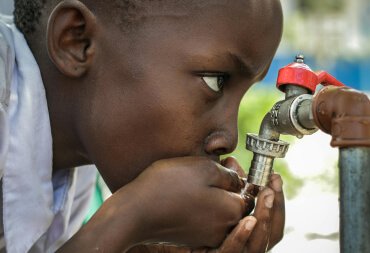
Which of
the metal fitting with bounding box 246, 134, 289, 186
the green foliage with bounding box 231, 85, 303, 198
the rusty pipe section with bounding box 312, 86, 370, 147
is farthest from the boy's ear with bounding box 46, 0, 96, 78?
the green foliage with bounding box 231, 85, 303, 198

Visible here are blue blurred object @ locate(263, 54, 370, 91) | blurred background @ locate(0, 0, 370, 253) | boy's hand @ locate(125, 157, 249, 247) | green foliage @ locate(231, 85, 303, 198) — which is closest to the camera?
boy's hand @ locate(125, 157, 249, 247)

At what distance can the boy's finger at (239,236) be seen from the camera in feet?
4.08

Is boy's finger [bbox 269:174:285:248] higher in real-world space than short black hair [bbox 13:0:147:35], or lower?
lower

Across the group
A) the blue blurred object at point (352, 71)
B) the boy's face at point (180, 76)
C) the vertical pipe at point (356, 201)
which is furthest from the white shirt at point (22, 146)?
the blue blurred object at point (352, 71)

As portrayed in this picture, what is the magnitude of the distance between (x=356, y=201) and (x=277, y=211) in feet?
1.22

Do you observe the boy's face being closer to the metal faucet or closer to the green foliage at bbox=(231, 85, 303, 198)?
the metal faucet

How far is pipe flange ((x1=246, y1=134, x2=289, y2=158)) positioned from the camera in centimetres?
120

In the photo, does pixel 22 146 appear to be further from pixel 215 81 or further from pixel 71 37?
pixel 215 81

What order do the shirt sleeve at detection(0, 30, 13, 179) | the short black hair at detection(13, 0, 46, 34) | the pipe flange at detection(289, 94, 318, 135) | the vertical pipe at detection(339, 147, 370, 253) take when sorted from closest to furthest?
1. the vertical pipe at detection(339, 147, 370, 253)
2. the pipe flange at detection(289, 94, 318, 135)
3. the shirt sleeve at detection(0, 30, 13, 179)
4. the short black hair at detection(13, 0, 46, 34)

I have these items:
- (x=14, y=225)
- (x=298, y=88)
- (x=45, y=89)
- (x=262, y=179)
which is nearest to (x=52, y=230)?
(x=14, y=225)

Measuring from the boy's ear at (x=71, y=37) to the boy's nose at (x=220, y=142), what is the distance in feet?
0.94

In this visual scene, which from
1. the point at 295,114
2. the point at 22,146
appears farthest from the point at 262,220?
the point at 22,146

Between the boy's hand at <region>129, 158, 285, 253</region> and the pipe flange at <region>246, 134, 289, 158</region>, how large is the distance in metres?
0.10

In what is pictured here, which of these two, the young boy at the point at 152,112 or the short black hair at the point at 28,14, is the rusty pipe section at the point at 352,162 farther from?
the short black hair at the point at 28,14
